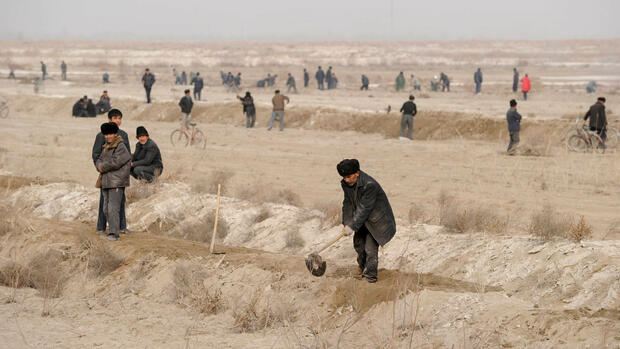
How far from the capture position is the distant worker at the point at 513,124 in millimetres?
21031

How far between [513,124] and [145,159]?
11.2 metres

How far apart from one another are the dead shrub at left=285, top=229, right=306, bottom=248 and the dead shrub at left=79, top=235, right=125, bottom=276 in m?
2.75

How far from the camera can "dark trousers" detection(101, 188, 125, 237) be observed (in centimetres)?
1062

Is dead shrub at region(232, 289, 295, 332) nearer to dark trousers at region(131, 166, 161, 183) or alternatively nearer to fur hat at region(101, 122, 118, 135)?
fur hat at region(101, 122, 118, 135)

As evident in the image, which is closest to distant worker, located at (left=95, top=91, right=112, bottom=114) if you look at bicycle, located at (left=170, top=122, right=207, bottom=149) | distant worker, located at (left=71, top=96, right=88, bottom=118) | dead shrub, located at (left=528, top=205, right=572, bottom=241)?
distant worker, located at (left=71, top=96, right=88, bottom=118)

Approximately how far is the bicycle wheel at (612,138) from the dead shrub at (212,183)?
11.3 metres

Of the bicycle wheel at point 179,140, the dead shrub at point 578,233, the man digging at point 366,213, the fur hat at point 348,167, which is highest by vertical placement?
the fur hat at point 348,167

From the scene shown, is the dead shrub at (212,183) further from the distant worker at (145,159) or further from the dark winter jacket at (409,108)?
the dark winter jacket at (409,108)

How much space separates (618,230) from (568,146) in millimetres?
10034

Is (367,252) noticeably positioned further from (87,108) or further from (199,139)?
(87,108)

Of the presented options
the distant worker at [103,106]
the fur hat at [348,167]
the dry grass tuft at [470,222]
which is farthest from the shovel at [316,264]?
the distant worker at [103,106]

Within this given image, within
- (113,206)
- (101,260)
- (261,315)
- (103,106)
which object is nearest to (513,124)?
(113,206)

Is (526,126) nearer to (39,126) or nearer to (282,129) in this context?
(282,129)

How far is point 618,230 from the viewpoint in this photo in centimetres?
1255
